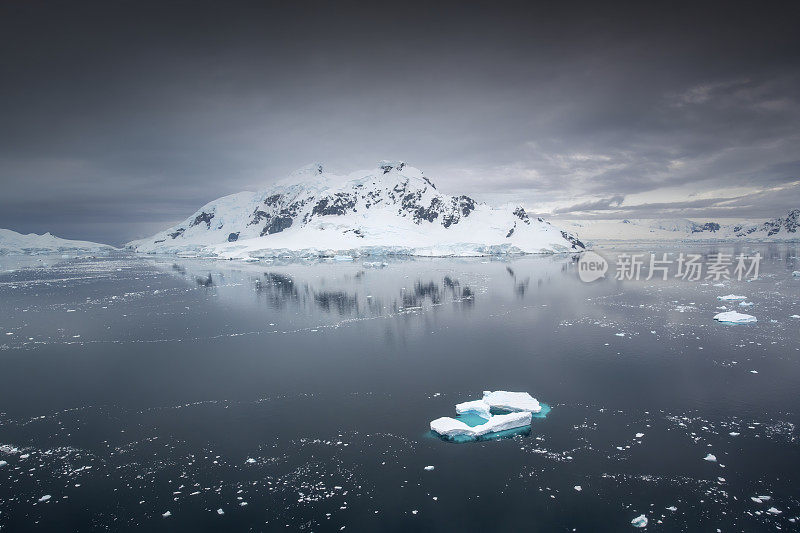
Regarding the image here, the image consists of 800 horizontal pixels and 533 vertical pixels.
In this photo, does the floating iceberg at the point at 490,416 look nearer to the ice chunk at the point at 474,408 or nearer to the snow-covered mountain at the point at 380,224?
the ice chunk at the point at 474,408

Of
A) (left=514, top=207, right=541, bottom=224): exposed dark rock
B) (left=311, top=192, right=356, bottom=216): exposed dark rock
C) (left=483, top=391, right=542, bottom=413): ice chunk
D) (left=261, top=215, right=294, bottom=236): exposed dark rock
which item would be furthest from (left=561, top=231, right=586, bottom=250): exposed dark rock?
(left=483, top=391, right=542, bottom=413): ice chunk

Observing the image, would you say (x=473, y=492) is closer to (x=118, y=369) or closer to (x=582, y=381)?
(x=582, y=381)

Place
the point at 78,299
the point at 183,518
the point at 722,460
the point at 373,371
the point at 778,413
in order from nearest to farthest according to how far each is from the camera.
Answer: the point at 183,518 < the point at 722,460 < the point at 778,413 < the point at 373,371 < the point at 78,299

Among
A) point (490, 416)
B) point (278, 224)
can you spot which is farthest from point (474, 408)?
point (278, 224)

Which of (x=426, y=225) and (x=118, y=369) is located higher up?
(x=426, y=225)

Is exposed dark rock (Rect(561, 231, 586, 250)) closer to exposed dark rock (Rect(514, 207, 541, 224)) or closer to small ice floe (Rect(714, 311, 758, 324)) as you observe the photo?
exposed dark rock (Rect(514, 207, 541, 224))

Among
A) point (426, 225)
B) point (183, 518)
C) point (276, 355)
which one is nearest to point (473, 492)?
point (183, 518)

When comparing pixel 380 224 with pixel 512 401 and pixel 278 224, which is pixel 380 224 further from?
pixel 512 401
